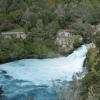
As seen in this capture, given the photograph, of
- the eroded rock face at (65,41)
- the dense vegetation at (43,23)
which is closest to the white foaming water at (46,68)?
the eroded rock face at (65,41)

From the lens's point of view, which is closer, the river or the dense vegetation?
the river

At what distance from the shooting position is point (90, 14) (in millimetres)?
55500

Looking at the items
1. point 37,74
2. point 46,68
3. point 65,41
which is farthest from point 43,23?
point 37,74

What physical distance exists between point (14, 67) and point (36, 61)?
146 inches

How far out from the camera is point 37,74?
3450 cm

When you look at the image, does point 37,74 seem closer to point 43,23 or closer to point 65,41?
point 65,41

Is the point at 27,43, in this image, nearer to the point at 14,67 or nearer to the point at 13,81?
the point at 14,67

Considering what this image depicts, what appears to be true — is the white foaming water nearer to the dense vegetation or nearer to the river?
the river

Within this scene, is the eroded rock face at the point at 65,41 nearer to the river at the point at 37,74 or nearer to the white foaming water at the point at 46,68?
the river at the point at 37,74

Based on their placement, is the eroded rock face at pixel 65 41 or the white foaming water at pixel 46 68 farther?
the eroded rock face at pixel 65 41

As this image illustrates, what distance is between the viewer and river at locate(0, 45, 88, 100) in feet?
93.9

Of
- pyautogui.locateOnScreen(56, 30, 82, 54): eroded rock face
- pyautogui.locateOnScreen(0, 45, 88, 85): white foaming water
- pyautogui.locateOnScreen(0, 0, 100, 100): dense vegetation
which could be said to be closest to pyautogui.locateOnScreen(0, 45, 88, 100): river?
pyautogui.locateOnScreen(0, 45, 88, 85): white foaming water

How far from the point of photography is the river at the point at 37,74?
2861cm

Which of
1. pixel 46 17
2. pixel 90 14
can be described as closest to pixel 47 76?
pixel 46 17
